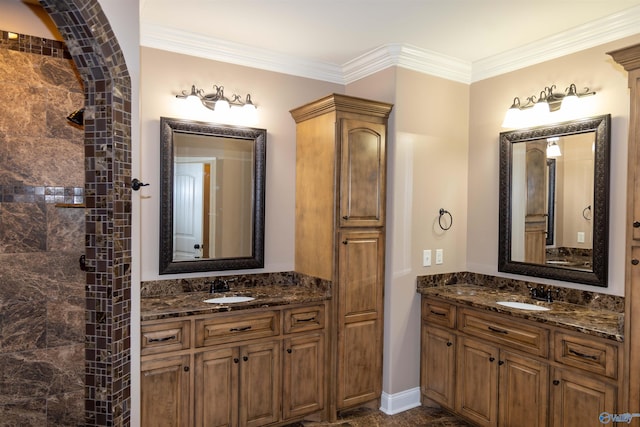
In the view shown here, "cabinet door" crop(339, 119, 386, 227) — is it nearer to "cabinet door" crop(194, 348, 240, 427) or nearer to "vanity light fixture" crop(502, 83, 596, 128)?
"vanity light fixture" crop(502, 83, 596, 128)

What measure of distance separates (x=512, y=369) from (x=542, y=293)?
63cm

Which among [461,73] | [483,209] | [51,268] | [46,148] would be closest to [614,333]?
[483,209]

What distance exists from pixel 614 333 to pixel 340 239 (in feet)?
5.58

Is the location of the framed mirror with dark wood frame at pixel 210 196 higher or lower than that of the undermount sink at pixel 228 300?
higher

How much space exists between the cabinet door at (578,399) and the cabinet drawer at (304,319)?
4.92 feet

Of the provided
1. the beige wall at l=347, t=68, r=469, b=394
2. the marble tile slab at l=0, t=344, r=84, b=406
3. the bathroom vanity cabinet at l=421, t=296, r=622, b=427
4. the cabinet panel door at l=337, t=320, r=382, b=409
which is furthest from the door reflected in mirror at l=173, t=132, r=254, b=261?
the bathroom vanity cabinet at l=421, t=296, r=622, b=427

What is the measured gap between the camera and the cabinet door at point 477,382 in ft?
9.43

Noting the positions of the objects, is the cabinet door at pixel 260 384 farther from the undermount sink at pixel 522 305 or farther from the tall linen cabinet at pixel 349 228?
the undermount sink at pixel 522 305

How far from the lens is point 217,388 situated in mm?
2736

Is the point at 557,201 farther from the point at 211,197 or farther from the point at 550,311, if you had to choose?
the point at 211,197

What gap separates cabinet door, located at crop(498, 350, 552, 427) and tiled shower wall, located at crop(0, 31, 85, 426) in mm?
2681

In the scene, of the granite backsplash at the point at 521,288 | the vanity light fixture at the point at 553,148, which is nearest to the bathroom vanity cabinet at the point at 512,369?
the granite backsplash at the point at 521,288

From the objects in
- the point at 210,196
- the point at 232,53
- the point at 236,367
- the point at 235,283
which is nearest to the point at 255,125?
the point at 232,53

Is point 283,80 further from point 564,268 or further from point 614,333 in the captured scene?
point 614,333
